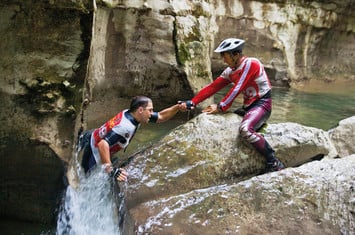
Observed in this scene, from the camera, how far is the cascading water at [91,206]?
4.30 metres

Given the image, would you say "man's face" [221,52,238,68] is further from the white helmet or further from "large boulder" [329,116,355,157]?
"large boulder" [329,116,355,157]

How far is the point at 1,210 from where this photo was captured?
14.8 ft

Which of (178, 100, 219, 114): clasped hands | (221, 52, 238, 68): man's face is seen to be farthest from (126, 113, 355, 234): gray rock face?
(221, 52, 238, 68): man's face

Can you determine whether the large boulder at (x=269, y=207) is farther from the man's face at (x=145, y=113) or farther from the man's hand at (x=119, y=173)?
the man's face at (x=145, y=113)

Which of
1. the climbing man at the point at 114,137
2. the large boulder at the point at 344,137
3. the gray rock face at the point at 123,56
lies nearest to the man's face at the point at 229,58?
the gray rock face at the point at 123,56

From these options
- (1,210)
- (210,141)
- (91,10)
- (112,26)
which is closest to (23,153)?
(1,210)

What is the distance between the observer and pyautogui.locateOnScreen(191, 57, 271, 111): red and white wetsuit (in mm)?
4849

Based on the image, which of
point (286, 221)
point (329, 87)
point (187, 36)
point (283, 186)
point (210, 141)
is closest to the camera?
point (286, 221)

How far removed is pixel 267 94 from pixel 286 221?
184 cm

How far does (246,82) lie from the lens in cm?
489

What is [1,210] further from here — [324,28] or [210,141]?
[324,28]

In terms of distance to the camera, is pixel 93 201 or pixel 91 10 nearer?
pixel 91 10

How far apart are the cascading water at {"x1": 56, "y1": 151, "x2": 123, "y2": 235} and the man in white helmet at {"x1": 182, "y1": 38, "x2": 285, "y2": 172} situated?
1.41 meters

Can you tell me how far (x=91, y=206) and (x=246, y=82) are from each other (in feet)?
7.55
